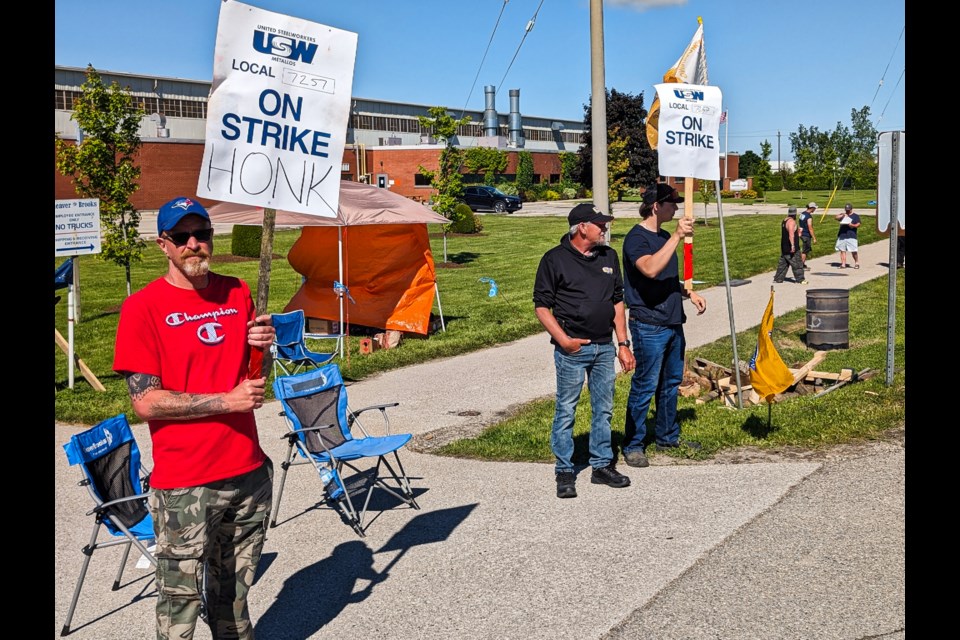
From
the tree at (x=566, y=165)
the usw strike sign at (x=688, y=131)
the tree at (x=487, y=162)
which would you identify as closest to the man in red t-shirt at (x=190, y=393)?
the usw strike sign at (x=688, y=131)

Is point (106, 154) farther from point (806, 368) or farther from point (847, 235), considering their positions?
point (847, 235)

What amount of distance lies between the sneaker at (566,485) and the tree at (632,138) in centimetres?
5398

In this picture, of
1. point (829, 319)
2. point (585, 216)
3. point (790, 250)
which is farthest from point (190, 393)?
point (790, 250)

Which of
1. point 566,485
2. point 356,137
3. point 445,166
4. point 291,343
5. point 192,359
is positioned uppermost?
point 356,137

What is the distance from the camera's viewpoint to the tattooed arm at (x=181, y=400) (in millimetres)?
3928

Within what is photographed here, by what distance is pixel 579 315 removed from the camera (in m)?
6.89

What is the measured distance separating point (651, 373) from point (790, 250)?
15150mm

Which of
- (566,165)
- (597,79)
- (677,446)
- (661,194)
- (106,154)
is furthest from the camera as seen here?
(566,165)

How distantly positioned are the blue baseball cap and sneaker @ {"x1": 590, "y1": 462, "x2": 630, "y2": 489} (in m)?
4.02

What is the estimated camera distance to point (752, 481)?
23.8ft

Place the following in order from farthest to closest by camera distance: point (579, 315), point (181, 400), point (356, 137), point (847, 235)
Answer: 1. point (356, 137)
2. point (847, 235)
3. point (579, 315)
4. point (181, 400)

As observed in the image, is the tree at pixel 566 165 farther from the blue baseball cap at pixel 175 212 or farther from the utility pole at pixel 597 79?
the blue baseball cap at pixel 175 212

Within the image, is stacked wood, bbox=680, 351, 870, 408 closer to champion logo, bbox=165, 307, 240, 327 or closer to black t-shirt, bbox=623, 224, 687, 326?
black t-shirt, bbox=623, 224, 687, 326

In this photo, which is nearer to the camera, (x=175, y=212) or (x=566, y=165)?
(x=175, y=212)
